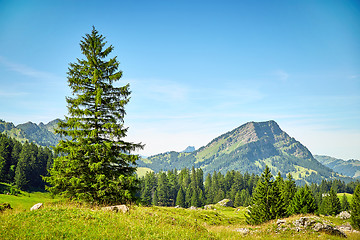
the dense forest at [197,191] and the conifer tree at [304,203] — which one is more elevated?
the conifer tree at [304,203]

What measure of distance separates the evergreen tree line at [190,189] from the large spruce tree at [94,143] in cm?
8789

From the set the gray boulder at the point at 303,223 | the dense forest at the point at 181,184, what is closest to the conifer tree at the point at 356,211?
the dense forest at the point at 181,184

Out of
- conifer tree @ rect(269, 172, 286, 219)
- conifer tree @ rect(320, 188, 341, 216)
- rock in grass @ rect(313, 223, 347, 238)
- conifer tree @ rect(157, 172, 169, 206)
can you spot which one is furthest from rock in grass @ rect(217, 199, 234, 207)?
rock in grass @ rect(313, 223, 347, 238)

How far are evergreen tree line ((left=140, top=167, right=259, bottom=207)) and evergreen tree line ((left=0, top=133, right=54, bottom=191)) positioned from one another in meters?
49.4

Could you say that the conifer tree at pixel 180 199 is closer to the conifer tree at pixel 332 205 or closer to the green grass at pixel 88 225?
the conifer tree at pixel 332 205

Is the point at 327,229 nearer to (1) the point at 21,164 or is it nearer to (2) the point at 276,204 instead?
(2) the point at 276,204

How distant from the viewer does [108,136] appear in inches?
700

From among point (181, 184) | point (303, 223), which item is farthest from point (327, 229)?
point (181, 184)

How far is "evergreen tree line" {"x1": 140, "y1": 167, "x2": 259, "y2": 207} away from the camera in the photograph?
10761cm

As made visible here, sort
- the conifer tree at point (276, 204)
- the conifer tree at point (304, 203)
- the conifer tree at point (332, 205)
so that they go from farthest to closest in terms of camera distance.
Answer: the conifer tree at point (332, 205), the conifer tree at point (304, 203), the conifer tree at point (276, 204)

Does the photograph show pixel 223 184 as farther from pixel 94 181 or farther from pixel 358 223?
pixel 94 181

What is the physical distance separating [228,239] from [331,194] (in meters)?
95.5

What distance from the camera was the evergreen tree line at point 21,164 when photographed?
83.2 m

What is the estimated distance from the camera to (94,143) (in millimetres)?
17359
